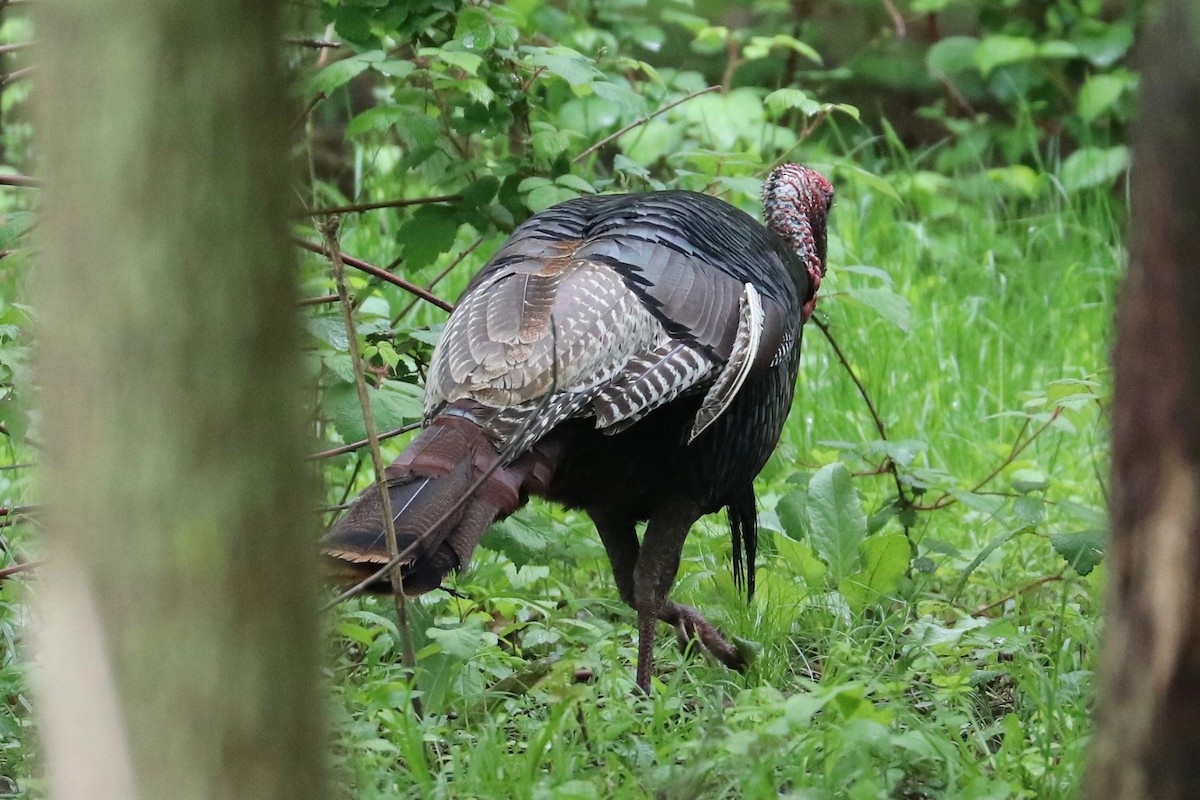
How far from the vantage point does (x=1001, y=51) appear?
26.5 ft

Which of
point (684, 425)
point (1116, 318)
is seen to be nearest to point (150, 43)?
point (1116, 318)

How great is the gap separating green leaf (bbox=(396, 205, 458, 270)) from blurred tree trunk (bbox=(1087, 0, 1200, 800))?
2.70 meters

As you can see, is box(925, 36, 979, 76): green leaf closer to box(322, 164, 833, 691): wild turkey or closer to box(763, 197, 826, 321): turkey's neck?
box(763, 197, 826, 321): turkey's neck

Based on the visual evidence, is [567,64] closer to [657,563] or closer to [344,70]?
[344,70]

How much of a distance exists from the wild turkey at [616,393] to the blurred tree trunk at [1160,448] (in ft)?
5.08

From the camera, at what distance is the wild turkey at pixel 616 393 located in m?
2.92

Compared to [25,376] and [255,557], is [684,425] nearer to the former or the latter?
[25,376]

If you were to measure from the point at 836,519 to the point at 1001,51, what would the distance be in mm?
5127

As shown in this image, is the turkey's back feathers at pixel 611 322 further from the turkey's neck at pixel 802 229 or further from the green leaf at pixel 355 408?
the turkey's neck at pixel 802 229

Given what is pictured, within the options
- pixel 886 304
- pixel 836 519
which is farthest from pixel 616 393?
pixel 886 304

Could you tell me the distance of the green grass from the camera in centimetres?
252

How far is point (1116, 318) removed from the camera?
1.46 meters

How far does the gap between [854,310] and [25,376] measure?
3.64 meters

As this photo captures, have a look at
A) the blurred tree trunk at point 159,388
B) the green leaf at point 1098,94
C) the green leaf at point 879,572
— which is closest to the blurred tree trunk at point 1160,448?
the blurred tree trunk at point 159,388
